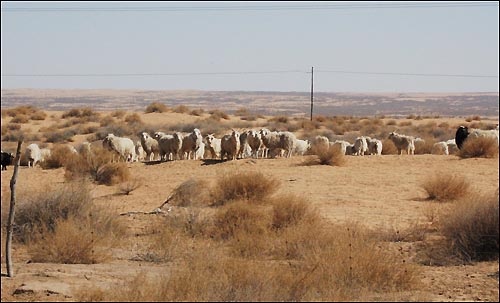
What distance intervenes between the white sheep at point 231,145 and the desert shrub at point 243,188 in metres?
8.98

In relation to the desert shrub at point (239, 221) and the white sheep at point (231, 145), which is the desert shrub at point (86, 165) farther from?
the desert shrub at point (239, 221)

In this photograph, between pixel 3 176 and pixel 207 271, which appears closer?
pixel 207 271

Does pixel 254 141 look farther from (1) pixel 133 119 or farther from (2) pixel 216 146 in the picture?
(1) pixel 133 119

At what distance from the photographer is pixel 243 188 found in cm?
1828

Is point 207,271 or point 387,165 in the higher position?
point 207,271

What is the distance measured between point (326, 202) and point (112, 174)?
813cm

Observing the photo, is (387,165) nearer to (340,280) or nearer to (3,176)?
(3,176)

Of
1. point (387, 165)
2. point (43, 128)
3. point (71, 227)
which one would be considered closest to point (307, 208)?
point (71, 227)

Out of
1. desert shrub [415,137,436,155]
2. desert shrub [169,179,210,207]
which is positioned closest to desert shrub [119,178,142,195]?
desert shrub [169,179,210,207]

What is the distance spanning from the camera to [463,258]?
39.3ft

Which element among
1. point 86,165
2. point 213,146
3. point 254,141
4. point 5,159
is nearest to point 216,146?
point 213,146

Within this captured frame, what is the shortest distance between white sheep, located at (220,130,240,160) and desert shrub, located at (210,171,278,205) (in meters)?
8.98

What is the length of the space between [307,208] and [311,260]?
5.22 meters

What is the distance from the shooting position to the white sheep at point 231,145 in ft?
91.2
